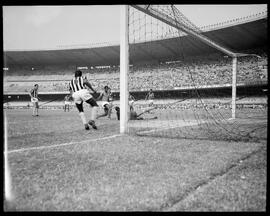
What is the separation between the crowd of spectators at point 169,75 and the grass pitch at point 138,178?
21.7m

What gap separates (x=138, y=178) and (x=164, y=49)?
36258 mm

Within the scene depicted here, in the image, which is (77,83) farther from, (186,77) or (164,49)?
(164,49)

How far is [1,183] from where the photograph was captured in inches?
94.3

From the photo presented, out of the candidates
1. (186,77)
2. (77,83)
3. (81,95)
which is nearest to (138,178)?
(81,95)

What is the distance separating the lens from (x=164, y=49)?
3784cm

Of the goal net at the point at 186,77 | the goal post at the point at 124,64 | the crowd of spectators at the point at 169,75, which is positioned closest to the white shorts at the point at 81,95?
the goal post at the point at 124,64

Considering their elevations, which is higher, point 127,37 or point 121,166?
point 127,37

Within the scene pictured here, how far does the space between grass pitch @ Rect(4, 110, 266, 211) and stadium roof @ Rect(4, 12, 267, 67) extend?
19545 mm

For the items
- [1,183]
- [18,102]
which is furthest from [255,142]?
[18,102]

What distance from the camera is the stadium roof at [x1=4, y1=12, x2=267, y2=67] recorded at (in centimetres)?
3011

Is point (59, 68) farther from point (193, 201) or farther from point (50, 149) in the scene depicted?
point (193, 201)

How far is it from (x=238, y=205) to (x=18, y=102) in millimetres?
44916

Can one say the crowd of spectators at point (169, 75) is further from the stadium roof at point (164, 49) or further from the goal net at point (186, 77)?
the stadium roof at point (164, 49)

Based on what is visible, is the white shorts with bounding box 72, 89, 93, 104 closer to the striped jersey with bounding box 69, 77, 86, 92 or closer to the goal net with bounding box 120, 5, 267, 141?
the striped jersey with bounding box 69, 77, 86, 92
